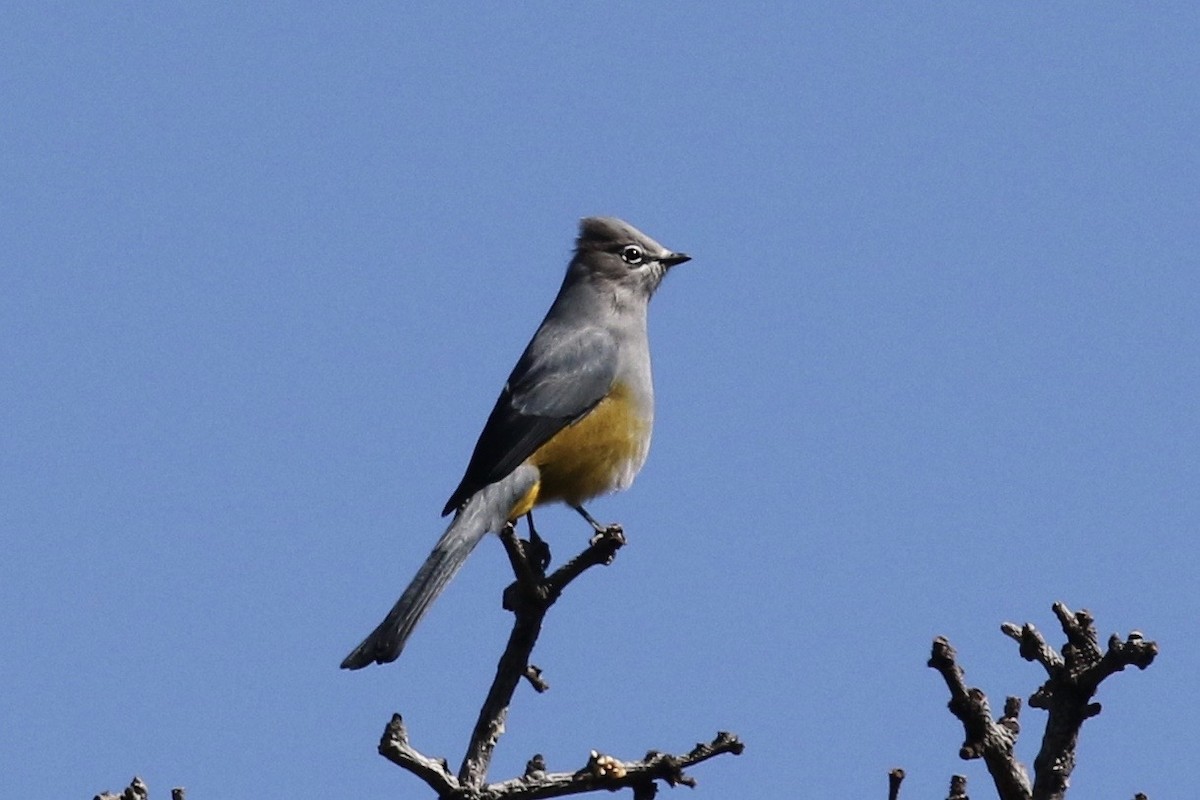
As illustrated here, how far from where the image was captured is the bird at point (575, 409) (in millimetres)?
9211

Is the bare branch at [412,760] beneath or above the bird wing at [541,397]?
beneath

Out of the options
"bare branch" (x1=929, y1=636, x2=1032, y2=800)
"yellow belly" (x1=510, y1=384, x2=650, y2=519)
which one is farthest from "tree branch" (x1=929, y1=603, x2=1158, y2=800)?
"yellow belly" (x1=510, y1=384, x2=650, y2=519)

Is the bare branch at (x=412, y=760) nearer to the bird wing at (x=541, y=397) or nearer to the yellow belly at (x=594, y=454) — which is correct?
the bird wing at (x=541, y=397)

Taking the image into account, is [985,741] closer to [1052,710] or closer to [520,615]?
[1052,710]

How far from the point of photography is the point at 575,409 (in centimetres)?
1027

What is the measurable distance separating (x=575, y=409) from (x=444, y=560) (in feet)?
6.21

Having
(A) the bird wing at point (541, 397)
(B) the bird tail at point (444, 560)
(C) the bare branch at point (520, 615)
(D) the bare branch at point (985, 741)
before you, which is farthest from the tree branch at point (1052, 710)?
(A) the bird wing at point (541, 397)

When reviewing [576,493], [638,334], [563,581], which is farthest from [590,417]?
[563,581]

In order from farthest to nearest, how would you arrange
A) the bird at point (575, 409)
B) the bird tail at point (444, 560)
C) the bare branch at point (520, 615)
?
the bird at point (575, 409) → the bird tail at point (444, 560) → the bare branch at point (520, 615)

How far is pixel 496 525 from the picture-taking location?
907 cm

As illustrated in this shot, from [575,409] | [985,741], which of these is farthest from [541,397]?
[985,741]

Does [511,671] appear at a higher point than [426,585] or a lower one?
lower

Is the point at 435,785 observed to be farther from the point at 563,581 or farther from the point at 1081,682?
the point at 1081,682

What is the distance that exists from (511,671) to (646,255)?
213 inches
